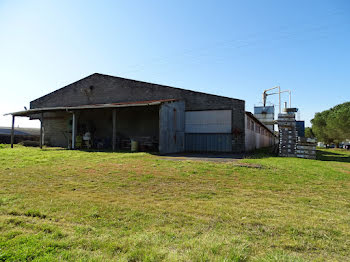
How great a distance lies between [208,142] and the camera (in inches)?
689

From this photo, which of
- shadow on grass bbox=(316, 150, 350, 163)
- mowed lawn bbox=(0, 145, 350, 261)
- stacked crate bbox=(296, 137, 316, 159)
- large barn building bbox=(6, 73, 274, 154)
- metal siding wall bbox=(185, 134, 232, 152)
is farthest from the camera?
metal siding wall bbox=(185, 134, 232, 152)

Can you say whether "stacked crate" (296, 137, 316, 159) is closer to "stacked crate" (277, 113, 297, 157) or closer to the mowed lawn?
"stacked crate" (277, 113, 297, 157)

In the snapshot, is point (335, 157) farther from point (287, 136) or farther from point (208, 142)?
point (208, 142)

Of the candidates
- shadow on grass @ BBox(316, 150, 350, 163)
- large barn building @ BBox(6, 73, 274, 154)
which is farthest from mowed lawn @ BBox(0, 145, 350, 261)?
large barn building @ BBox(6, 73, 274, 154)

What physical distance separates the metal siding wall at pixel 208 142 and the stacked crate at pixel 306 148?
183 inches

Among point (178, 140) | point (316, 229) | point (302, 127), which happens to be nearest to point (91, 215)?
point (316, 229)

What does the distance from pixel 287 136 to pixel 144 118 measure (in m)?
11.5

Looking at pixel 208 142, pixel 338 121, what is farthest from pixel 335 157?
pixel 338 121

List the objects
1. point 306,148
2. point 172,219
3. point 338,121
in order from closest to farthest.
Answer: point 172,219
point 306,148
point 338,121

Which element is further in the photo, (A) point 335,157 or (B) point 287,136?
(A) point 335,157

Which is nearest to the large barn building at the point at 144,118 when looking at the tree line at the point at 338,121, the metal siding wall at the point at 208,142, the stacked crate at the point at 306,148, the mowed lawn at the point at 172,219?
the metal siding wall at the point at 208,142

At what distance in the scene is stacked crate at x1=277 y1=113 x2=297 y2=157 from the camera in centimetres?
1439

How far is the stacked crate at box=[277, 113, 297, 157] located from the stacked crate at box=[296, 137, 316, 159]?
0.32 metres

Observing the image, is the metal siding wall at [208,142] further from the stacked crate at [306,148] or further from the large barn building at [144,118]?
the stacked crate at [306,148]
